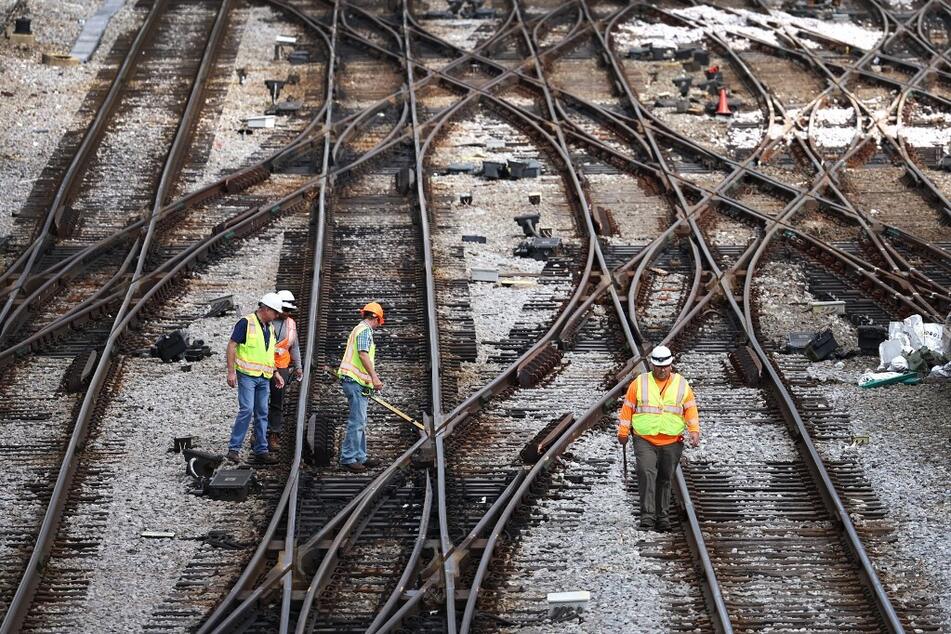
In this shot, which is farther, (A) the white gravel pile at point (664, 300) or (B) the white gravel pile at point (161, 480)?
→ (A) the white gravel pile at point (664, 300)

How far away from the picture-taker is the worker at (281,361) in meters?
12.6

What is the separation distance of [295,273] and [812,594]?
7.49 meters

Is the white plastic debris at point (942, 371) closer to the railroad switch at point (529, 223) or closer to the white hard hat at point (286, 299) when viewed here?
the railroad switch at point (529, 223)

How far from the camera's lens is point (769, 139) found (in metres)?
21.4

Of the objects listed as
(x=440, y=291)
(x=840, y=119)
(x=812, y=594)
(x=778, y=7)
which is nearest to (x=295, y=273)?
(x=440, y=291)

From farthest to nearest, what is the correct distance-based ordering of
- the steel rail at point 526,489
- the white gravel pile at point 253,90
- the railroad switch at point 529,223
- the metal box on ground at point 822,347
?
1. the white gravel pile at point 253,90
2. the railroad switch at point 529,223
3. the metal box on ground at point 822,347
4. the steel rail at point 526,489

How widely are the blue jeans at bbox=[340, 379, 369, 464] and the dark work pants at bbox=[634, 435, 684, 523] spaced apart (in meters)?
2.28

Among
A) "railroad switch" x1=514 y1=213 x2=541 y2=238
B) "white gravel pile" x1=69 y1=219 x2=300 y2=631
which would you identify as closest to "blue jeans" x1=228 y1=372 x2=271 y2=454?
"white gravel pile" x1=69 y1=219 x2=300 y2=631

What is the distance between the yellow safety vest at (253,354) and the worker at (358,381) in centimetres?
61

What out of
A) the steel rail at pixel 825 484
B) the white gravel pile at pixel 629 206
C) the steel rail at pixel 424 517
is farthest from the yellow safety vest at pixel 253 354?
the white gravel pile at pixel 629 206

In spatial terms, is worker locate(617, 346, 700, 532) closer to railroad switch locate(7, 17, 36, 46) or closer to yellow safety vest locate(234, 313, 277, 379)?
yellow safety vest locate(234, 313, 277, 379)

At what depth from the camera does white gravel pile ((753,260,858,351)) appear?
50.4 feet

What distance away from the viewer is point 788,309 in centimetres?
1596

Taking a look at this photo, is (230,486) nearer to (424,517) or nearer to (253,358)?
(253,358)
